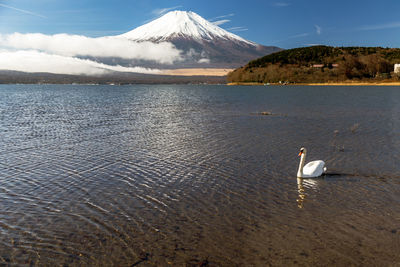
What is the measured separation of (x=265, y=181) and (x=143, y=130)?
47.8 ft

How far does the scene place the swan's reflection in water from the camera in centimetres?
956

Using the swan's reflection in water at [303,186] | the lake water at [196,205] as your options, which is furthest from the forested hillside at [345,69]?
the swan's reflection in water at [303,186]

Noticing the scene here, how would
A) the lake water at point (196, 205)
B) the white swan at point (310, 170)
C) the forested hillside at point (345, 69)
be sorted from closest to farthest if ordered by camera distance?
the lake water at point (196, 205) < the white swan at point (310, 170) < the forested hillside at point (345, 69)

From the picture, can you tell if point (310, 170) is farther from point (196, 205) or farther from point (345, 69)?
point (345, 69)

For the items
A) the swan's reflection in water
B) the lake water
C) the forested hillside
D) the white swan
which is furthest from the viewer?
the forested hillside

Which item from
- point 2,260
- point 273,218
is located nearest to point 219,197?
point 273,218

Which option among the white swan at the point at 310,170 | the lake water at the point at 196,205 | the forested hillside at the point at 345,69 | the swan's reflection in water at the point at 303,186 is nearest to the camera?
the lake water at the point at 196,205

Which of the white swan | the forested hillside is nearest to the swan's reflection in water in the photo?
the white swan

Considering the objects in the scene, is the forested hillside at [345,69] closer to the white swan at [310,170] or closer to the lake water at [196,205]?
the lake water at [196,205]

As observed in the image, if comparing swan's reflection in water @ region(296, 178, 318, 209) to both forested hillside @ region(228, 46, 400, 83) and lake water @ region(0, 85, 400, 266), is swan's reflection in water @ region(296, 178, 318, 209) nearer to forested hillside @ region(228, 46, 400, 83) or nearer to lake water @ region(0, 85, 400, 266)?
lake water @ region(0, 85, 400, 266)

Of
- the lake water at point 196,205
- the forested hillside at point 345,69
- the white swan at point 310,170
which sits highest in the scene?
the forested hillside at point 345,69

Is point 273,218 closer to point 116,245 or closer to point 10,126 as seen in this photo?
point 116,245

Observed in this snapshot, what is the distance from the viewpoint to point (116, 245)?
7004mm

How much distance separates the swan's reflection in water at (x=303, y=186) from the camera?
9564 millimetres
